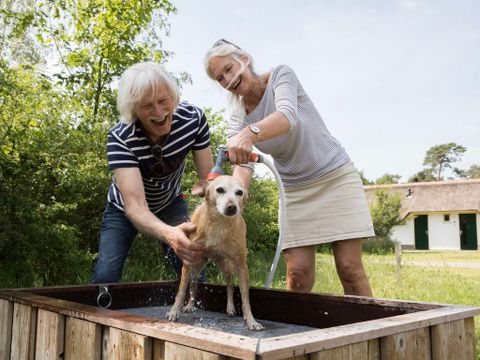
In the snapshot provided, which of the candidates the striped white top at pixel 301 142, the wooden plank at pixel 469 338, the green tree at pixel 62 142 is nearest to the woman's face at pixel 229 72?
the striped white top at pixel 301 142

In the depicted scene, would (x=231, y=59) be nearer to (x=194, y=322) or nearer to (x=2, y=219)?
(x=194, y=322)

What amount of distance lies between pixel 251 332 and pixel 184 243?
0.53 m

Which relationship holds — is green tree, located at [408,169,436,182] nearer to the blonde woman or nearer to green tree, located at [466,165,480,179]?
green tree, located at [466,165,480,179]

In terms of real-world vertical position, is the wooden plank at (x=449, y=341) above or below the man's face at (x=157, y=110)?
below

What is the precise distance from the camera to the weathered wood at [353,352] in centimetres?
138

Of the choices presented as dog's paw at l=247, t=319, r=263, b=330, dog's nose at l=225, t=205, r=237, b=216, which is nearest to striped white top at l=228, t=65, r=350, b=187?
dog's nose at l=225, t=205, r=237, b=216

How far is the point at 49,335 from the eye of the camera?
2.01 metres

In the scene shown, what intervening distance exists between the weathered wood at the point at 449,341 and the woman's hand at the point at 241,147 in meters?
0.99

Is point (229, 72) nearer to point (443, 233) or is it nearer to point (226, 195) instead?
point (226, 195)

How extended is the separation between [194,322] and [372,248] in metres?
17.8

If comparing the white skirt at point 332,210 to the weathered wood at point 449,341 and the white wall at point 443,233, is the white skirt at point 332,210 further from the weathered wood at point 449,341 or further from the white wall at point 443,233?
the white wall at point 443,233

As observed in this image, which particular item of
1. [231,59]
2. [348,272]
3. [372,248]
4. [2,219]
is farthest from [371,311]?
[372,248]

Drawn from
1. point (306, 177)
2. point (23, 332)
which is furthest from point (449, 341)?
point (23, 332)

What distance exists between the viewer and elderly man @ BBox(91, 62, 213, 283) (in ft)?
7.57
